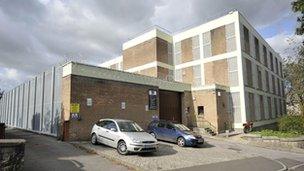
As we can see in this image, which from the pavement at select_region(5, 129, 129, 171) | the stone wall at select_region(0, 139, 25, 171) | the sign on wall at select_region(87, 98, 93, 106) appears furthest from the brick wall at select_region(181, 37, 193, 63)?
the stone wall at select_region(0, 139, 25, 171)

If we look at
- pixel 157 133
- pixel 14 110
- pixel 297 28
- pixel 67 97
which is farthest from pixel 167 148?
pixel 14 110

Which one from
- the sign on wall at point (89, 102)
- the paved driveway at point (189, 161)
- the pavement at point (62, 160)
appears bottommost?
the paved driveway at point (189, 161)

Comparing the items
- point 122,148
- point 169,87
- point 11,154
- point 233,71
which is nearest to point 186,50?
point 233,71

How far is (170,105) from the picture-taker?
1141 inches

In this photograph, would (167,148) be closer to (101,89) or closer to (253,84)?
(101,89)

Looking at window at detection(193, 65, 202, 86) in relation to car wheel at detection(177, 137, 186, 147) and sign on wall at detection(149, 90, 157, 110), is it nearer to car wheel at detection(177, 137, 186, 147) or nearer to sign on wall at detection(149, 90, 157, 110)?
sign on wall at detection(149, 90, 157, 110)

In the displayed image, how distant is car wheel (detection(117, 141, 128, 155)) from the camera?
47.3 ft

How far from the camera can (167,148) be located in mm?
17844

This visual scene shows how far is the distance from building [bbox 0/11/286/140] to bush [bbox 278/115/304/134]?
424 centimetres

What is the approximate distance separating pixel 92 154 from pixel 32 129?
47.3 feet

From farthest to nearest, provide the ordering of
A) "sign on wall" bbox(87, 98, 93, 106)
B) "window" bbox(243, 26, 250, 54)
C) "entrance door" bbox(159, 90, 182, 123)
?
"window" bbox(243, 26, 250, 54), "entrance door" bbox(159, 90, 182, 123), "sign on wall" bbox(87, 98, 93, 106)

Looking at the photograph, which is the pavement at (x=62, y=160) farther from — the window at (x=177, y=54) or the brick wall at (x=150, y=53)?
the window at (x=177, y=54)

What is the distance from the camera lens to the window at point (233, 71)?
3238 cm

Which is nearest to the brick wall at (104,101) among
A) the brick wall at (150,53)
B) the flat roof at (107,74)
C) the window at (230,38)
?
the flat roof at (107,74)
